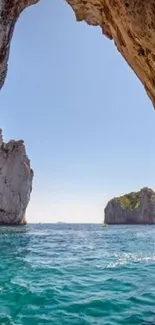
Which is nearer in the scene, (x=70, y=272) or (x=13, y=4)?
(x=13, y=4)

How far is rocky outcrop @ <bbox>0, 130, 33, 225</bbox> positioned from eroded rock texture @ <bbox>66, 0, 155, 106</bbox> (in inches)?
Result: 2849

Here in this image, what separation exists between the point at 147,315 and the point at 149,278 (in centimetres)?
523

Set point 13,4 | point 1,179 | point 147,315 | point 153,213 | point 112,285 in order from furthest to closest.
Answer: point 153,213, point 1,179, point 112,285, point 147,315, point 13,4

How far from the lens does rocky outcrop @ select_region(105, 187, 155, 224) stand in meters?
136

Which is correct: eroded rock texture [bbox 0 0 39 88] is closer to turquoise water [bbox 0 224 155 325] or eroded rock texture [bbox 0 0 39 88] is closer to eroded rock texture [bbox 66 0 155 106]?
eroded rock texture [bbox 66 0 155 106]

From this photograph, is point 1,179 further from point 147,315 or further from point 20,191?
point 147,315

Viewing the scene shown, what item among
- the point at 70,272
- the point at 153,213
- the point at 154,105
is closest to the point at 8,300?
the point at 70,272

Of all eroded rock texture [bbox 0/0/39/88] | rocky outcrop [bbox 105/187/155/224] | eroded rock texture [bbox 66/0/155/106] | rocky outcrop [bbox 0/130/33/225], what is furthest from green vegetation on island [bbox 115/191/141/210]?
eroded rock texture [bbox 0/0/39/88]

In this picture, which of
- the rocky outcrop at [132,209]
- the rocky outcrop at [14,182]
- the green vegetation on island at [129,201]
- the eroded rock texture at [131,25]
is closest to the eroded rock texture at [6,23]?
the eroded rock texture at [131,25]

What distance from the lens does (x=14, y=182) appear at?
8219 centimetres

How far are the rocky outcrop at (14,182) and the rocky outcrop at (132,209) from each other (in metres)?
68.1

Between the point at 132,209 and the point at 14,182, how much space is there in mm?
79230

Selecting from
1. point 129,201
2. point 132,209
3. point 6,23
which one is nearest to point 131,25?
point 6,23

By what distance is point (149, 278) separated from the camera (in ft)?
43.3
